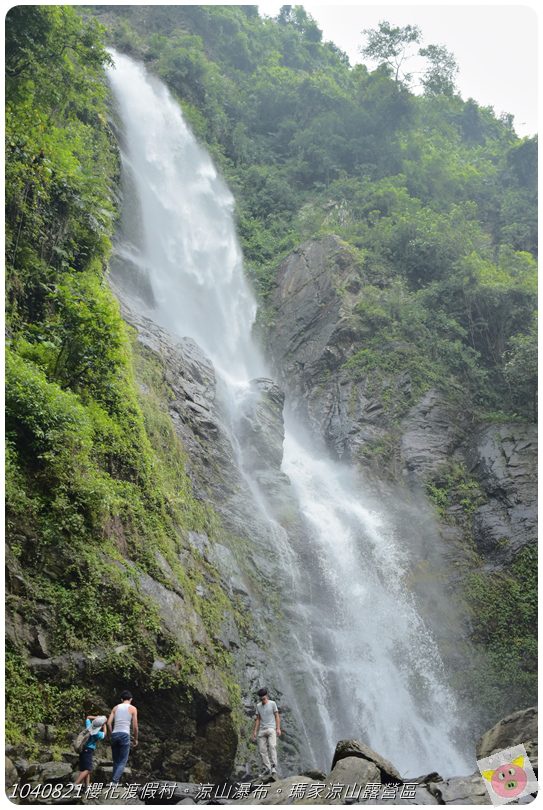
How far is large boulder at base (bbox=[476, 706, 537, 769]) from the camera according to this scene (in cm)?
944

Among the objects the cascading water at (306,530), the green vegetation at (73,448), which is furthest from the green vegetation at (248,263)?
the cascading water at (306,530)

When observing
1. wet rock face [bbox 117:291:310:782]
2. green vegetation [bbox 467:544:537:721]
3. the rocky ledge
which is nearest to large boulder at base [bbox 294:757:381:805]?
the rocky ledge

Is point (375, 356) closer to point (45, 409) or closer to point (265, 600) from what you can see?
point (265, 600)

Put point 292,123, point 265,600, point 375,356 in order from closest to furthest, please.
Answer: point 265,600 → point 375,356 → point 292,123

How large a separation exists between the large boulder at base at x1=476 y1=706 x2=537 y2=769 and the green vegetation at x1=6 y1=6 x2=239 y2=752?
410cm

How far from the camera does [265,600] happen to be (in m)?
13.3

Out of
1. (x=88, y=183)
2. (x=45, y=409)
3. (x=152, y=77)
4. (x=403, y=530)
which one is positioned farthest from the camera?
(x=152, y=77)

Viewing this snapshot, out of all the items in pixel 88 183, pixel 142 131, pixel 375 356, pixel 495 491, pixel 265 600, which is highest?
pixel 142 131

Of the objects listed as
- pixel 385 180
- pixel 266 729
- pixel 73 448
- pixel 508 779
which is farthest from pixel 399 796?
pixel 385 180

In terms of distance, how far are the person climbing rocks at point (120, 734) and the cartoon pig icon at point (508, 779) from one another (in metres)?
3.94

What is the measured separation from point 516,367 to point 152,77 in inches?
980

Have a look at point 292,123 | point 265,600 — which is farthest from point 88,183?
point 292,123

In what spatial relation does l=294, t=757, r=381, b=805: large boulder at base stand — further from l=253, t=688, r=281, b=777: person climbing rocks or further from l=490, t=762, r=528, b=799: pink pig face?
l=490, t=762, r=528, b=799: pink pig face

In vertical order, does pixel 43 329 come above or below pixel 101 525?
above
